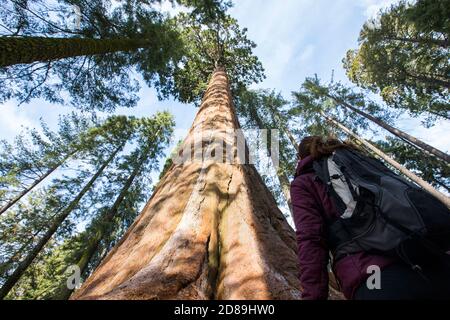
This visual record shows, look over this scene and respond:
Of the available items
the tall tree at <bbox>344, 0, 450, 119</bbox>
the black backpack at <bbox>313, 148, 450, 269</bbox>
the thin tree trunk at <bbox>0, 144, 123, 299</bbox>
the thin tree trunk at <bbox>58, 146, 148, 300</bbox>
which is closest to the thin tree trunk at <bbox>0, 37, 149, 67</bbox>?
the black backpack at <bbox>313, 148, 450, 269</bbox>

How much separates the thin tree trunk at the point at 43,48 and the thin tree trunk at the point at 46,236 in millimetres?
8848

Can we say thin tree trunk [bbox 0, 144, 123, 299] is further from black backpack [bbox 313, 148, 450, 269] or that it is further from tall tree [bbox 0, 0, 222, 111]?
black backpack [bbox 313, 148, 450, 269]

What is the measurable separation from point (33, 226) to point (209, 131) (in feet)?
47.2

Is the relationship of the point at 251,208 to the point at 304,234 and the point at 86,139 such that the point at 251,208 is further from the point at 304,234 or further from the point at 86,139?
the point at 86,139

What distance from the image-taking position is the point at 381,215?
1242 mm

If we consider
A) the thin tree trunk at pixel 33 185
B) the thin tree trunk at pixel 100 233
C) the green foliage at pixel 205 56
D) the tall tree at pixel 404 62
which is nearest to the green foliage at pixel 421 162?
the tall tree at pixel 404 62

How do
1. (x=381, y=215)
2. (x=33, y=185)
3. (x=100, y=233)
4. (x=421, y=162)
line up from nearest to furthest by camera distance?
1. (x=381, y=215)
2. (x=100, y=233)
3. (x=33, y=185)
4. (x=421, y=162)

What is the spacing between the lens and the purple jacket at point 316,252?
4.24ft

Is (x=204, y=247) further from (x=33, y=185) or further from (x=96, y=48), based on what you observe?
(x=33, y=185)

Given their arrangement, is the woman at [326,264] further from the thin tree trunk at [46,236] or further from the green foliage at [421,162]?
the green foliage at [421,162]

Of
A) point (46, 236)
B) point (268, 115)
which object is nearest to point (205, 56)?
point (268, 115)

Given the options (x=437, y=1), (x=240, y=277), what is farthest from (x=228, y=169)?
(x=437, y=1)

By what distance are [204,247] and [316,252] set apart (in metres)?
0.79
